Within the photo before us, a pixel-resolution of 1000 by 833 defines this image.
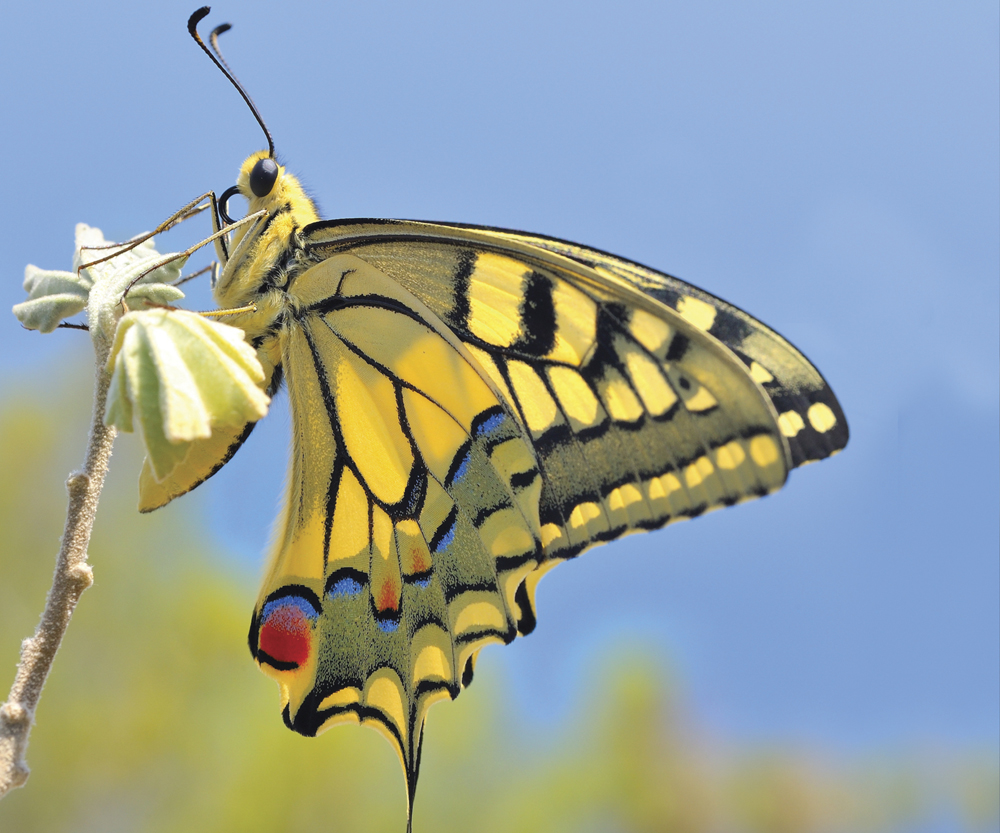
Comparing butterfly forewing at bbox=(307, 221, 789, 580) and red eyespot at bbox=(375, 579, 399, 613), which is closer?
butterfly forewing at bbox=(307, 221, 789, 580)

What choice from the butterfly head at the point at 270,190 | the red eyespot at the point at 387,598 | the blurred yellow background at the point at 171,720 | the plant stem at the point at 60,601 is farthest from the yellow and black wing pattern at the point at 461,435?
the blurred yellow background at the point at 171,720

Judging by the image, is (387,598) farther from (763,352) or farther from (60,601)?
(763,352)

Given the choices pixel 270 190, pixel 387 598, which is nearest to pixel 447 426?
pixel 387 598

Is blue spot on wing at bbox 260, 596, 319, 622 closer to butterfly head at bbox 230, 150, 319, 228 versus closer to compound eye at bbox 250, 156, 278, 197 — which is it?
butterfly head at bbox 230, 150, 319, 228

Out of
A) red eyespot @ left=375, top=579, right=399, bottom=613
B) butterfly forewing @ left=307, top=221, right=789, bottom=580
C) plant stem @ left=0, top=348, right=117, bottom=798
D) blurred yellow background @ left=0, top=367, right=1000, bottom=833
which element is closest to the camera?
plant stem @ left=0, top=348, right=117, bottom=798

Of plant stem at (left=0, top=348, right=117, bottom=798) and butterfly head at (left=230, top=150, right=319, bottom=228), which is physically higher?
butterfly head at (left=230, top=150, right=319, bottom=228)

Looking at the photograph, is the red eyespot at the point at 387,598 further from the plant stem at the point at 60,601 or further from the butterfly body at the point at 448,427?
the plant stem at the point at 60,601

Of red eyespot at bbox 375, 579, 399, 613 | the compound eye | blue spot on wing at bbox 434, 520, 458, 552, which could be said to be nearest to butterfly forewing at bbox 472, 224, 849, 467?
the compound eye
